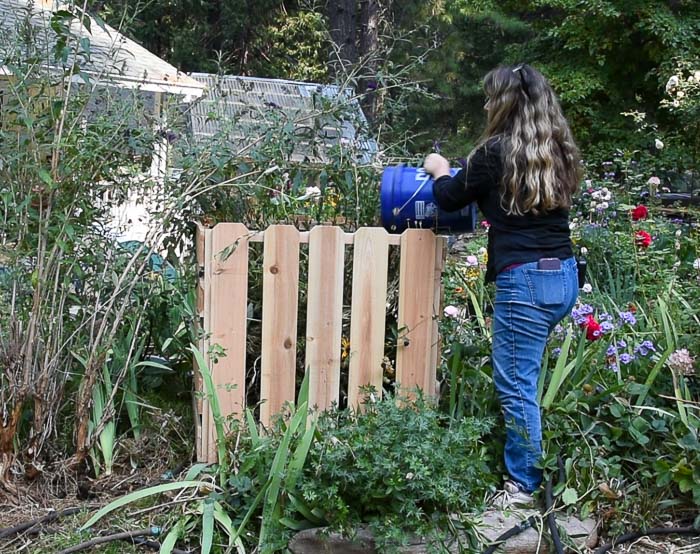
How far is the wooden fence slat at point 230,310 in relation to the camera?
2.92m

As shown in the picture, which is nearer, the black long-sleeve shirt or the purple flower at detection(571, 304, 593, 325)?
the black long-sleeve shirt

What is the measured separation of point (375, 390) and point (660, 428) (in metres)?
1.13

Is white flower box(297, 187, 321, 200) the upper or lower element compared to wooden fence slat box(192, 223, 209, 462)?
upper

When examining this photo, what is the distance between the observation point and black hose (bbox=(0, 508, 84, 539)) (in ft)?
8.72

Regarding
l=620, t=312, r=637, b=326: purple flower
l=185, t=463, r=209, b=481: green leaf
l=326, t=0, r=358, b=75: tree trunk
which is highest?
l=326, t=0, r=358, b=75: tree trunk

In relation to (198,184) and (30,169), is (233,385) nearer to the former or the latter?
(198,184)

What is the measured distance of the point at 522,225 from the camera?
284cm

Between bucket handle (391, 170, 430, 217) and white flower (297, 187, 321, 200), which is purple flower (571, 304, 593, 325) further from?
white flower (297, 187, 321, 200)

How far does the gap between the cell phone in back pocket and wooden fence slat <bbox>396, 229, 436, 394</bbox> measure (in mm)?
452

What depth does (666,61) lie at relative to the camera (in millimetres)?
11672

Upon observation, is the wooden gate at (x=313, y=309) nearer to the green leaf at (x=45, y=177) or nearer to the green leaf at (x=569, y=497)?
the green leaf at (x=45, y=177)

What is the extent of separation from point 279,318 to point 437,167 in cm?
84

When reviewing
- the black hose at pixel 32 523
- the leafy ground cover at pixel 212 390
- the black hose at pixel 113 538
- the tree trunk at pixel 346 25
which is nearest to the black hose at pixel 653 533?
the leafy ground cover at pixel 212 390

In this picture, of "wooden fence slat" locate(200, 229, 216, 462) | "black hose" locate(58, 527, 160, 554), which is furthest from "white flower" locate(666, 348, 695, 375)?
"black hose" locate(58, 527, 160, 554)
